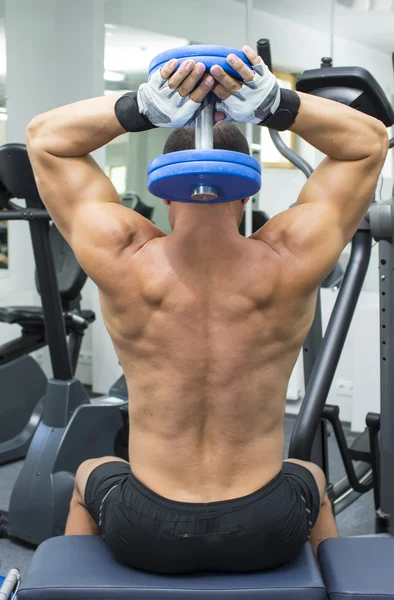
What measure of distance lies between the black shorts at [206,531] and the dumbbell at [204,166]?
2.06 feet

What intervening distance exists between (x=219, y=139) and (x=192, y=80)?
0.33 m

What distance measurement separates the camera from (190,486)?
4.42 feet

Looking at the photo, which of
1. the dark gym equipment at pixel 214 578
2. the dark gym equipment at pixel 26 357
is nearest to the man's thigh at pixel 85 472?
the dark gym equipment at pixel 214 578

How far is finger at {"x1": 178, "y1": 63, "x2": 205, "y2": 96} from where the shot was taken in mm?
1033

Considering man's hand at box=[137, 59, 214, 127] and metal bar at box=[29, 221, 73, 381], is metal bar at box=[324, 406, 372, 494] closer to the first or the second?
metal bar at box=[29, 221, 73, 381]

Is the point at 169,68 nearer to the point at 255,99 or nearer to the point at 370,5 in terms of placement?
the point at 255,99

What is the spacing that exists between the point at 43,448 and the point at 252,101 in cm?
185

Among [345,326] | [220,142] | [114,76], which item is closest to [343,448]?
[345,326]

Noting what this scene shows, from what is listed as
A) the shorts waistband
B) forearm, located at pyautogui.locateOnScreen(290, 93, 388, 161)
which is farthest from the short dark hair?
the shorts waistband

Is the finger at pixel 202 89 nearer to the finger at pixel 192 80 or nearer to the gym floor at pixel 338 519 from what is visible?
the finger at pixel 192 80

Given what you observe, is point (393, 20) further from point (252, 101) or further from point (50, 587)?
point (50, 587)

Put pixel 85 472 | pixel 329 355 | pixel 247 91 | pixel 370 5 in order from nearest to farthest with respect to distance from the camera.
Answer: pixel 247 91 → pixel 85 472 → pixel 329 355 → pixel 370 5

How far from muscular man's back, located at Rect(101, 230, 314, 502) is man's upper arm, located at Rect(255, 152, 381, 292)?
0.04 meters

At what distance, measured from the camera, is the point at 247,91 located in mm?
1105
